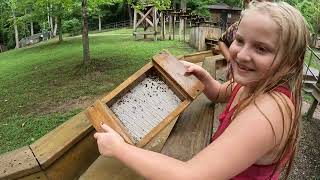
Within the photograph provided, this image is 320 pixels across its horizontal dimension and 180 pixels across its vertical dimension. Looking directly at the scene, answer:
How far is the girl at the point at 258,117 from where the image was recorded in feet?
4.76

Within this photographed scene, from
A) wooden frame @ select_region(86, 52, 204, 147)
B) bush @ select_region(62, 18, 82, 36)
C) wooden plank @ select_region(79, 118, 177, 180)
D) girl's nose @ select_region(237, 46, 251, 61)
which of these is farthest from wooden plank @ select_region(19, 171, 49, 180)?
bush @ select_region(62, 18, 82, 36)

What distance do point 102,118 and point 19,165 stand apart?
609 mm

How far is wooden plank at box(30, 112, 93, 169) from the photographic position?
215 centimetres

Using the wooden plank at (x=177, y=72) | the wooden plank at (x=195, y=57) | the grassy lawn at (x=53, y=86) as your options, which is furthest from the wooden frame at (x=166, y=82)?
the grassy lawn at (x=53, y=86)

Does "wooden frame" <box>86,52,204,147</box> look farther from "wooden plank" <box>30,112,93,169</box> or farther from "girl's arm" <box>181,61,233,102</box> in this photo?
"wooden plank" <box>30,112,93,169</box>

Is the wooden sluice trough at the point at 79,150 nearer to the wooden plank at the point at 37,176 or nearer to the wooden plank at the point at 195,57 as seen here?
the wooden plank at the point at 37,176

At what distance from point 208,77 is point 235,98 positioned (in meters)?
0.54

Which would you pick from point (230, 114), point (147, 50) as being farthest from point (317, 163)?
point (147, 50)

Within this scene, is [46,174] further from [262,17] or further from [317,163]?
[317,163]

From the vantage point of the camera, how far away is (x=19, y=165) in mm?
2156

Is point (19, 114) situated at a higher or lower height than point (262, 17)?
lower

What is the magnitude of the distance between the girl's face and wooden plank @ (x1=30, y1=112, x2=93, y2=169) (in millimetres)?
1050

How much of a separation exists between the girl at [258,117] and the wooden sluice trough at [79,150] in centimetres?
37

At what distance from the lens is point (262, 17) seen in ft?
5.17
